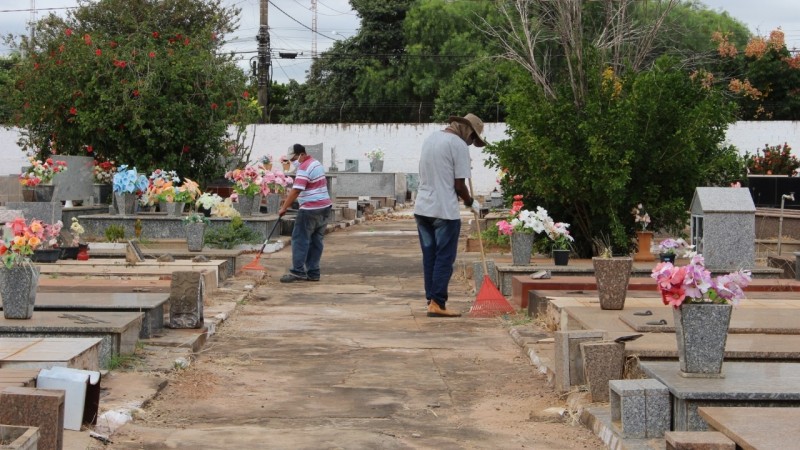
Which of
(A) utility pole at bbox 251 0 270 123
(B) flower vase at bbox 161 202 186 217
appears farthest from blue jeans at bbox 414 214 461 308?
(A) utility pole at bbox 251 0 270 123

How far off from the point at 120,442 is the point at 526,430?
7.32ft

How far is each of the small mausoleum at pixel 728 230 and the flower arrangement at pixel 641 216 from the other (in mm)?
1706

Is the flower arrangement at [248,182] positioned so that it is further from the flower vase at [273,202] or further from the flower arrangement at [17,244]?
the flower arrangement at [17,244]

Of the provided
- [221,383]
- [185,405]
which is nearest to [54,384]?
[185,405]

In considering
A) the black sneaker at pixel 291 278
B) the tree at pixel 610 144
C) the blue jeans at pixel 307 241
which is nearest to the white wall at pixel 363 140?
the tree at pixel 610 144

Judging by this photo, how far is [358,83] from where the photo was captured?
59.8 metres

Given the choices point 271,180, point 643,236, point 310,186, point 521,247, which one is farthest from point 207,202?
point 643,236

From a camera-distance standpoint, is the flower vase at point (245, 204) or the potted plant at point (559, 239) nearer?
the potted plant at point (559, 239)

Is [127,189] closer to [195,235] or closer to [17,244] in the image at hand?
[195,235]

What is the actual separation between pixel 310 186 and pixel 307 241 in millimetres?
730

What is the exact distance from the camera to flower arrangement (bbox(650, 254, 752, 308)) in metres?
6.42

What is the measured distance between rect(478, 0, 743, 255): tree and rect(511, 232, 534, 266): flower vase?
1114 millimetres

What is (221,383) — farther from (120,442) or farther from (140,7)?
(140,7)

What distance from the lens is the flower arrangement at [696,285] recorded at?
6422mm
